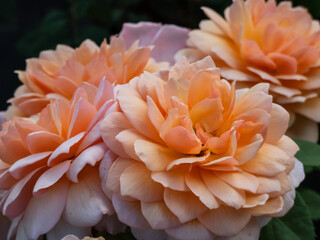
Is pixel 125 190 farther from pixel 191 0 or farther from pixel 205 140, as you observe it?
pixel 191 0

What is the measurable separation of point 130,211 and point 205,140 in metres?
0.09

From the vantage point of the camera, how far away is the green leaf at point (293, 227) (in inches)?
18.3

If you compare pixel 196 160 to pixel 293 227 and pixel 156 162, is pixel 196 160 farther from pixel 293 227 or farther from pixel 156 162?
pixel 293 227

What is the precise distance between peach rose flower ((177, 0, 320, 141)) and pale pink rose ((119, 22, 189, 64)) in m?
0.02

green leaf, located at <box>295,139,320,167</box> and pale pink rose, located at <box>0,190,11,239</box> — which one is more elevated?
pale pink rose, located at <box>0,190,11,239</box>

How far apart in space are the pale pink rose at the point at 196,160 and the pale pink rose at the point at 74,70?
9 cm

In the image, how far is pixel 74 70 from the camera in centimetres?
50

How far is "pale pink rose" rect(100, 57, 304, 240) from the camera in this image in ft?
1.19

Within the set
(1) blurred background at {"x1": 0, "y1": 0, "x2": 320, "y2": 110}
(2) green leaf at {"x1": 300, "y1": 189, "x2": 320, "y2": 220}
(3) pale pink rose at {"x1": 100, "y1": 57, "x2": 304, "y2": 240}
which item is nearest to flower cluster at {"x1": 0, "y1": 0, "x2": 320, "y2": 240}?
(3) pale pink rose at {"x1": 100, "y1": 57, "x2": 304, "y2": 240}

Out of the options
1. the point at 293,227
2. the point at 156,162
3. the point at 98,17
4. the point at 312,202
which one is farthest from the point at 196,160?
the point at 98,17

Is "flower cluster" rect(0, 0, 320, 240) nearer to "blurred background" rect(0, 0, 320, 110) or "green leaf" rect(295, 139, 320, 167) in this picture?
"green leaf" rect(295, 139, 320, 167)

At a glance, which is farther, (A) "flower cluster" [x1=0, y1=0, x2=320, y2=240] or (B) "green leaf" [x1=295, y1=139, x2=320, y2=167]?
(B) "green leaf" [x1=295, y1=139, x2=320, y2=167]

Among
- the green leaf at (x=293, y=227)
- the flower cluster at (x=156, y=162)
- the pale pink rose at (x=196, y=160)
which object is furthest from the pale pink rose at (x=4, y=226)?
the green leaf at (x=293, y=227)

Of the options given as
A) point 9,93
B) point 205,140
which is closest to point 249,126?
point 205,140
